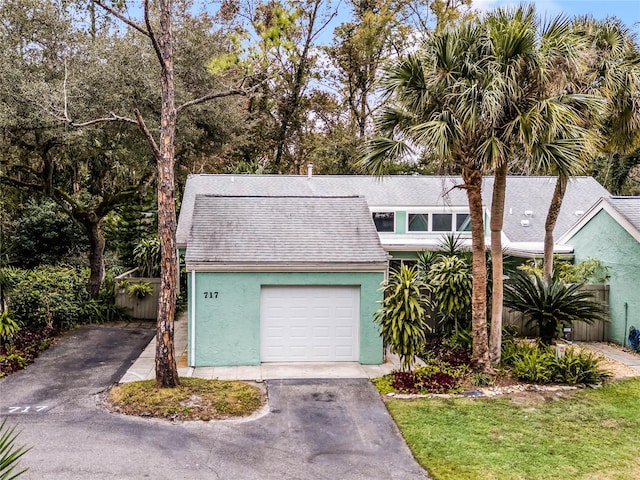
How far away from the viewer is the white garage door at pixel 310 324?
Answer: 11594 mm

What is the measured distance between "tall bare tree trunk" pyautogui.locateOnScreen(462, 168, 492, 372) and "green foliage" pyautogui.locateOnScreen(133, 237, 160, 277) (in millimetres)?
11676

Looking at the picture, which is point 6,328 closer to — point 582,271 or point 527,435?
point 527,435

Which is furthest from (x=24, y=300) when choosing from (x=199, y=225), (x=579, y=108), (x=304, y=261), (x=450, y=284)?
(x=579, y=108)

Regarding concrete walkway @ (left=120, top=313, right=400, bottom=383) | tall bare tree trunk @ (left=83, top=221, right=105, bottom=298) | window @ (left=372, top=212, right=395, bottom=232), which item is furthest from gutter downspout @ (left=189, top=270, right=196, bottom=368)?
window @ (left=372, top=212, right=395, bottom=232)

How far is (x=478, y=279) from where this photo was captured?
34.1ft

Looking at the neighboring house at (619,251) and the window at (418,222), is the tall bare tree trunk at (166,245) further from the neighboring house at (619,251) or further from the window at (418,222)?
the neighboring house at (619,251)

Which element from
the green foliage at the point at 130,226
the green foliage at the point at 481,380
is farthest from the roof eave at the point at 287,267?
the green foliage at the point at 130,226

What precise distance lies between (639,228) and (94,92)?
15.3 m

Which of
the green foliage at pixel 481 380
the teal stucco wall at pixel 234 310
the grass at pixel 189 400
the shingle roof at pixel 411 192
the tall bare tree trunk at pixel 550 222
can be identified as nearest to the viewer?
the grass at pixel 189 400

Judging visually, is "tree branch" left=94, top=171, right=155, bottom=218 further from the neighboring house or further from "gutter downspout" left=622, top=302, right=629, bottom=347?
"gutter downspout" left=622, top=302, right=629, bottom=347

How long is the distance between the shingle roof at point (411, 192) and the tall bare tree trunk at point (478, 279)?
303 inches

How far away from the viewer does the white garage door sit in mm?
11594

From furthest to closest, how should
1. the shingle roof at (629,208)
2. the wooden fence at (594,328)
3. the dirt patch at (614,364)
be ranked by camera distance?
the wooden fence at (594,328) → the shingle roof at (629,208) → the dirt patch at (614,364)

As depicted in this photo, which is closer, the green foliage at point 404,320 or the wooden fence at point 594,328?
the green foliage at point 404,320
